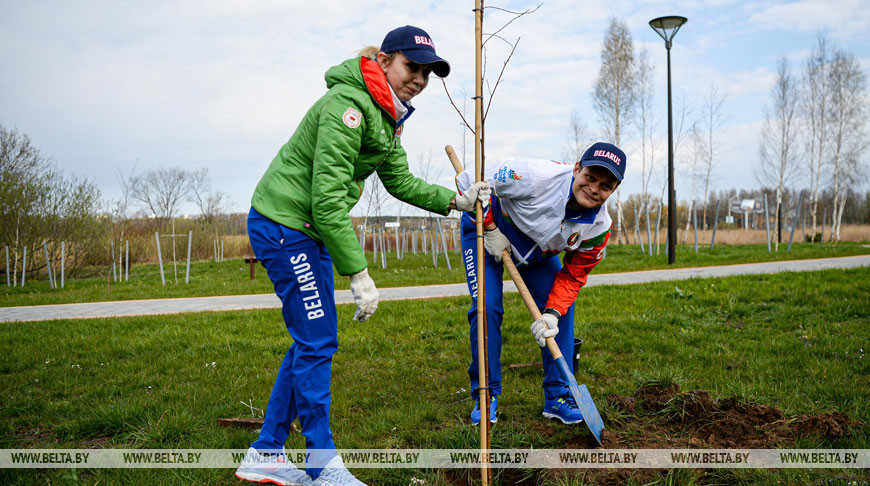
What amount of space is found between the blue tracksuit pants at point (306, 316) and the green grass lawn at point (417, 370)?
483mm

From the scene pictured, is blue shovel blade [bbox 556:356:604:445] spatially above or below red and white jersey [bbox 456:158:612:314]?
below

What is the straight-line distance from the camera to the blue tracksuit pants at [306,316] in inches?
90.4

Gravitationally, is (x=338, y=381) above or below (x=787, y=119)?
below

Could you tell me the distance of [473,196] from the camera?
2.64 meters

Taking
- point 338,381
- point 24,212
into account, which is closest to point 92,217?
point 24,212

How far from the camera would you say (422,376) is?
427 cm

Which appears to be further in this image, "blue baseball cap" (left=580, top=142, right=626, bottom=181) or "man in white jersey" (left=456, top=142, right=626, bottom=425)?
"man in white jersey" (left=456, top=142, right=626, bottom=425)

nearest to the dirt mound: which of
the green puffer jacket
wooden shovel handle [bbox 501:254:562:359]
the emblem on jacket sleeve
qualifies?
wooden shovel handle [bbox 501:254:562:359]

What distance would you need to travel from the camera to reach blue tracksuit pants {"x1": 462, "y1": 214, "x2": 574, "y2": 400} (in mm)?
3281

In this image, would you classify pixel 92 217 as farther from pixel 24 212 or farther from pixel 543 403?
pixel 543 403

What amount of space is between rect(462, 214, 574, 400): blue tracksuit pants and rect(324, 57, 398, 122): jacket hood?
127 centimetres

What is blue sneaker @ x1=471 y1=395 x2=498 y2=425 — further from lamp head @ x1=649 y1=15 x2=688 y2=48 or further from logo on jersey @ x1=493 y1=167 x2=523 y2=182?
lamp head @ x1=649 y1=15 x2=688 y2=48

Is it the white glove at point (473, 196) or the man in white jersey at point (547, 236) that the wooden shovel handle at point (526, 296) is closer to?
the man in white jersey at point (547, 236)

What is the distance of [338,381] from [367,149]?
2395mm
